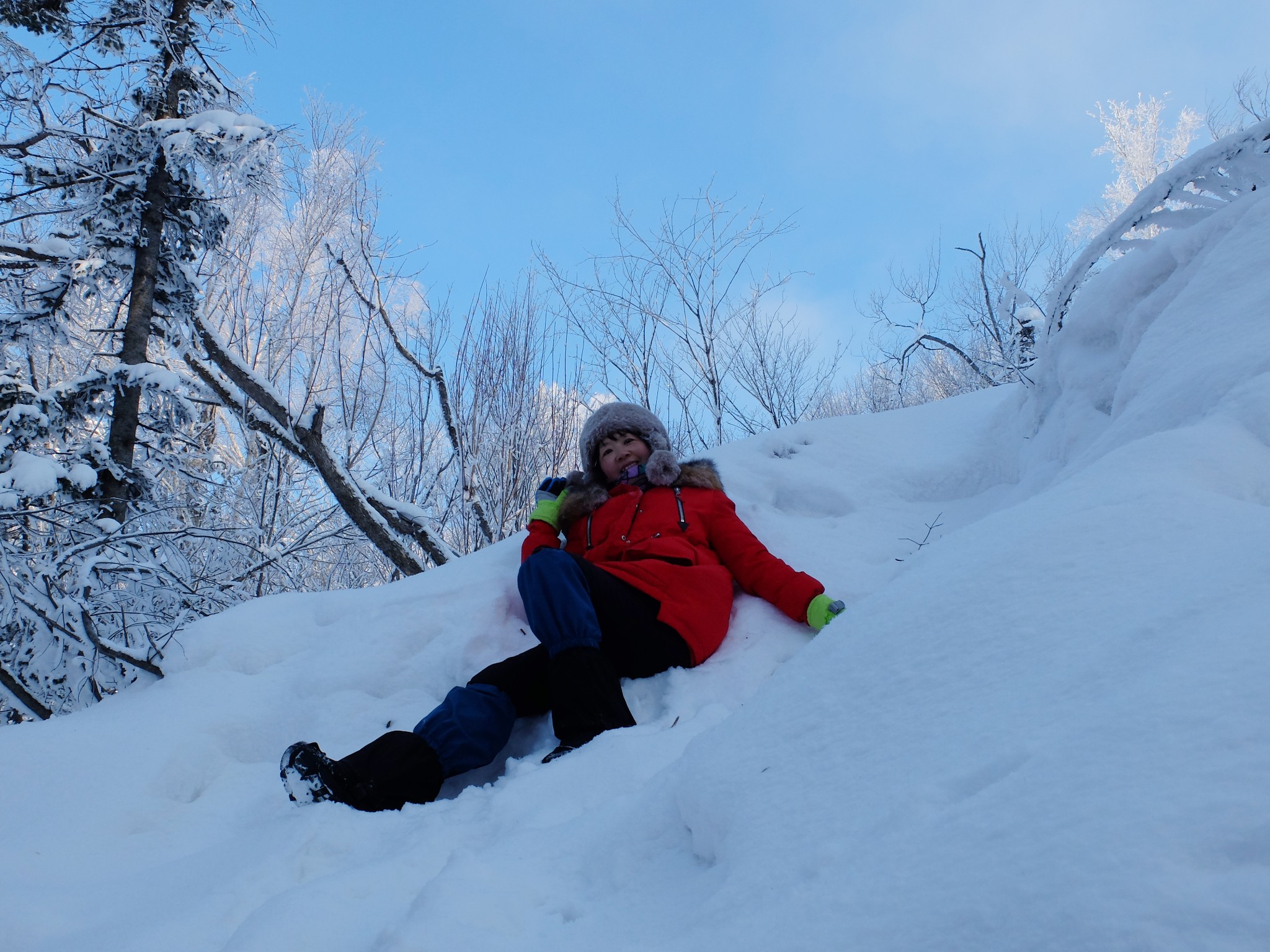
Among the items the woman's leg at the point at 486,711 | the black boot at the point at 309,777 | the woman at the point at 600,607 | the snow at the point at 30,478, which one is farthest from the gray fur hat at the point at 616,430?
the snow at the point at 30,478

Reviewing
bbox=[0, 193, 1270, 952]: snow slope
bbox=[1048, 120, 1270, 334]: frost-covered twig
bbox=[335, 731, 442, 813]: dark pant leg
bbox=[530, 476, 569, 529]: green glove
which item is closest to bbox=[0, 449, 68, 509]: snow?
bbox=[0, 193, 1270, 952]: snow slope

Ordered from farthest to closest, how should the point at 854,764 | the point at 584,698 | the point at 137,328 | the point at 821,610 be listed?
the point at 137,328, the point at 821,610, the point at 584,698, the point at 854,764

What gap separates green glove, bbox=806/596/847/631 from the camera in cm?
214

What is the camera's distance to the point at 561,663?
181cm

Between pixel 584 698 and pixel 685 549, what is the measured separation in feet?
2.35

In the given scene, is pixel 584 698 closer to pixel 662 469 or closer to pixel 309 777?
pixel 309 777

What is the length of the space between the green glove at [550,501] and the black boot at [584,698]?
808mm

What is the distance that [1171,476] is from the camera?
3.90 ft

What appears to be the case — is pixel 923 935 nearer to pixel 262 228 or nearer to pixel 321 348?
pixel 321 348

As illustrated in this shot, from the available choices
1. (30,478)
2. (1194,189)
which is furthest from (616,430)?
(30,478)

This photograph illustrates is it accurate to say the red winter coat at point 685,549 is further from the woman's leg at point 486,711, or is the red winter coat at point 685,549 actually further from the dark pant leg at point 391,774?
the dark pant leg at point 391,774

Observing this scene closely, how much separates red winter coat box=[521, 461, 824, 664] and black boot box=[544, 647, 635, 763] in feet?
1.03

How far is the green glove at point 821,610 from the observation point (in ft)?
7.02

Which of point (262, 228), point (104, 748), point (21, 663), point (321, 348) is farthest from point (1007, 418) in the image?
point (262, 228)
